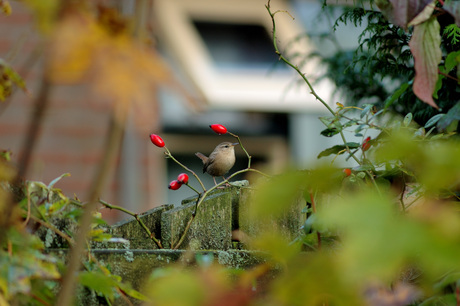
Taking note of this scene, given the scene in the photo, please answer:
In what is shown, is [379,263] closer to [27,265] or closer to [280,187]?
[280,187]

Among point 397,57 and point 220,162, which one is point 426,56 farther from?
point 220,162

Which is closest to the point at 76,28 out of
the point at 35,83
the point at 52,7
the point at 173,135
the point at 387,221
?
the point at 52,7

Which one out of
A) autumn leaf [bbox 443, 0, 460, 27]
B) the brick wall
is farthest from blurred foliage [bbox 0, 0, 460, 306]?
the brick wall

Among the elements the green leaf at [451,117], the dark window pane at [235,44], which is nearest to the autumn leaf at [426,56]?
the green leaf at [451,117]

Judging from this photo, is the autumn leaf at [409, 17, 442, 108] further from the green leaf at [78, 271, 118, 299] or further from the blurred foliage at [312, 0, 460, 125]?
the green leaf at [78, 271, 118, 299]

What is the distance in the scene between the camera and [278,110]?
205 inches

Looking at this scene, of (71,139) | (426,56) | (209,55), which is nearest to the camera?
(426,56)

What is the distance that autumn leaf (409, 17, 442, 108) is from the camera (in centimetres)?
91

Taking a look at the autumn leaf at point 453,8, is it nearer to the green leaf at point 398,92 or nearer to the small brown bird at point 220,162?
the green leaf at point 398,92

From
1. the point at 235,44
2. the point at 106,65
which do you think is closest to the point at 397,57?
the point at 106,65

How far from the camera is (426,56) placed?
3.09 feet

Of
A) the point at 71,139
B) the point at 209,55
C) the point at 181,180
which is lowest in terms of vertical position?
the point at 71,139

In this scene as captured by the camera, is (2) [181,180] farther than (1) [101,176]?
Yes

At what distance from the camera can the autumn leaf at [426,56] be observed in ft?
2.99
